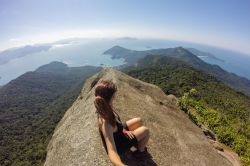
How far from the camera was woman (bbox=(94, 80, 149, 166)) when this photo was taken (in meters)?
5.13

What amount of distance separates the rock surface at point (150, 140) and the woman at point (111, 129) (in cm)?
75

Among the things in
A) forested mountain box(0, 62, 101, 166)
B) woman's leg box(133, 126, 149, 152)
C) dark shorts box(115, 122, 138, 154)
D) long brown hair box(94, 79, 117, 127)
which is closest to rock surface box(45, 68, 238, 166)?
dark shorts box(115, 122, 138, 154)

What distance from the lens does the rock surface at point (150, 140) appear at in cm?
709

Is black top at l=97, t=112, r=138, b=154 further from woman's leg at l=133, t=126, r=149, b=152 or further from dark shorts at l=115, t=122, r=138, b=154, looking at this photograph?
A: woman's leg at l=133, t=126, r=149, b=152

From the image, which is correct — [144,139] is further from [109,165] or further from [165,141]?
[165,141]

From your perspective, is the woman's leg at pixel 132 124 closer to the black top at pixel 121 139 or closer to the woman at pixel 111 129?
the woman at pixel 111 129

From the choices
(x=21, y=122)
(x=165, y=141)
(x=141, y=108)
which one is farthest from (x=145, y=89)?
(x=21, y=122)

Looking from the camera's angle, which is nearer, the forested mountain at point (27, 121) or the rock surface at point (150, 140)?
the rock surface at point (150, 140)

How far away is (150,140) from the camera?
867 centimetres

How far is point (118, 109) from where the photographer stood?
32.7 feet

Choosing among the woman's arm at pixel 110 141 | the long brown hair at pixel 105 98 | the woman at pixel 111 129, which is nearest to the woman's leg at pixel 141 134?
the woman at pixel 111 129

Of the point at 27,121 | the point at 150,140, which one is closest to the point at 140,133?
the point at 150,140

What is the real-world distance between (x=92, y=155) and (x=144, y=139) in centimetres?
165

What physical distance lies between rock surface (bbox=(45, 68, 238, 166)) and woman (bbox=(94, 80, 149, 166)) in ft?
2.45
